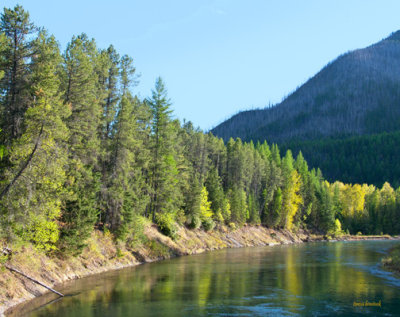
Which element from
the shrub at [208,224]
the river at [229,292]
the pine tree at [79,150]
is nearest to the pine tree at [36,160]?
the pine tree at [79,150]

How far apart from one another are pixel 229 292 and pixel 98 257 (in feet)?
51.2

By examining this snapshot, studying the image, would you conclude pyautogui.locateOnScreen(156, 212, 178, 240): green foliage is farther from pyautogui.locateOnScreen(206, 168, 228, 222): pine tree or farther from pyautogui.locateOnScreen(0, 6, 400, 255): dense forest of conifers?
pyautogui.locateOnScreen(206, 168, 228, 222): pine tree

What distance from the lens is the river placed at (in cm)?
2405

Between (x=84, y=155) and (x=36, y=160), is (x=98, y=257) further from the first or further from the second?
(x=36, y=160)

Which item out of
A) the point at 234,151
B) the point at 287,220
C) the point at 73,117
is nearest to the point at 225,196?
the point at 234,151

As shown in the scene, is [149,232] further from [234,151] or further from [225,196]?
[234,151]

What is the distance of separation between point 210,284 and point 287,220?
6789 centimetres

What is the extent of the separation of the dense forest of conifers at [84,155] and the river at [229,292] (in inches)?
225

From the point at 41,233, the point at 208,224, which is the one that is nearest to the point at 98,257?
the point at 41,233

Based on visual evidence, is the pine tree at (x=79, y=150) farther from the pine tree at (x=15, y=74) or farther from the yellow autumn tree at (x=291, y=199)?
the yellow autumn tree at (x=291, y=199)

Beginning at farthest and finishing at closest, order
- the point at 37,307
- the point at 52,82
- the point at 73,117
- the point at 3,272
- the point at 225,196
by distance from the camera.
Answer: the point at 225,196
the point at 73,117
the point at 52,82
the point at 3,272
the point at 37,307

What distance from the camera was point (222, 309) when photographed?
2453 cm

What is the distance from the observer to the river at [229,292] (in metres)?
24.0

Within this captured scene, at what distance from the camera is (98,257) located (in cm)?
3953
